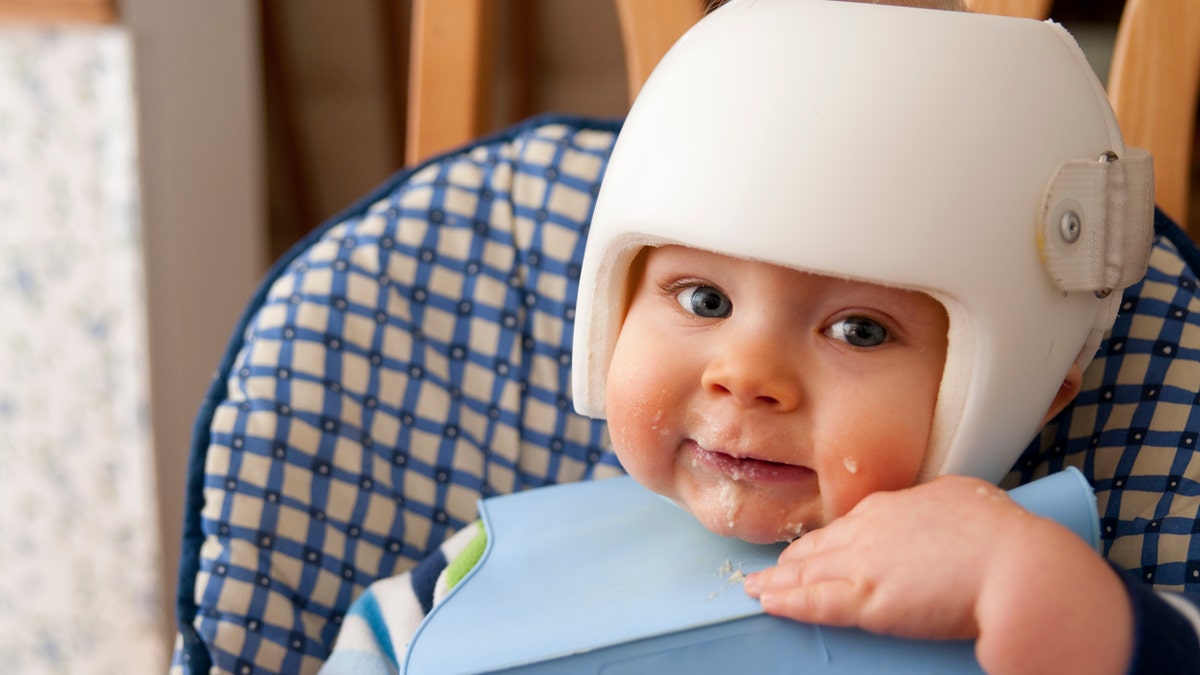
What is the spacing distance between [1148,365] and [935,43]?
300 mm

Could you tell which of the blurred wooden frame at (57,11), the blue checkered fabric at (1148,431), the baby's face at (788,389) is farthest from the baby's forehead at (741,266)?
the blurred wooden frame at (57,11)

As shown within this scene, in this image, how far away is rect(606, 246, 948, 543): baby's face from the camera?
571 millimetres

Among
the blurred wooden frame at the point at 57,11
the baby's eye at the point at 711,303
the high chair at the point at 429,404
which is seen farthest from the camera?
the blurred wooden frame at the point at 57,11

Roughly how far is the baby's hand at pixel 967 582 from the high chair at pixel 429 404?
0.67 ft

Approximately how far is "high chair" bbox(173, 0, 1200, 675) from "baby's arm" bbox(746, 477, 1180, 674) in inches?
8.0

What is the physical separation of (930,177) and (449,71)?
0.50 m

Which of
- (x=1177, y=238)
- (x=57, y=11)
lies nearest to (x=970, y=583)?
(x=1177, y=238)

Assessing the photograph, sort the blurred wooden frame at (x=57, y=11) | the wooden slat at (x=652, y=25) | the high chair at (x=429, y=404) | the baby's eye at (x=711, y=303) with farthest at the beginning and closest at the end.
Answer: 1. the blurred wooden frame at (x=57, y=11)
2. the wooden slat at (x=652, y=25)
3. the high chair at (x=429, y=404)
4. the baby's eye at (x=711, y=303)

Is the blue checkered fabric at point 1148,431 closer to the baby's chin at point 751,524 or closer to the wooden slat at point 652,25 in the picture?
the baby's chin at point 751,524

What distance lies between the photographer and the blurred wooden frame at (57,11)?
1.27 m

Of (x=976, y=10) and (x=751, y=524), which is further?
(x=976, y=10)

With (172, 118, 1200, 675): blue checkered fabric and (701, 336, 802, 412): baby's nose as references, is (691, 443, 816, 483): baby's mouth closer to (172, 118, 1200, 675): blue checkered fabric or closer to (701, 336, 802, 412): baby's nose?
(701, 336, 802, 412): baby's nose

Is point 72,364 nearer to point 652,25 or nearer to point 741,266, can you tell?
point 652,25

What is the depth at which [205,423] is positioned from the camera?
807 mm
